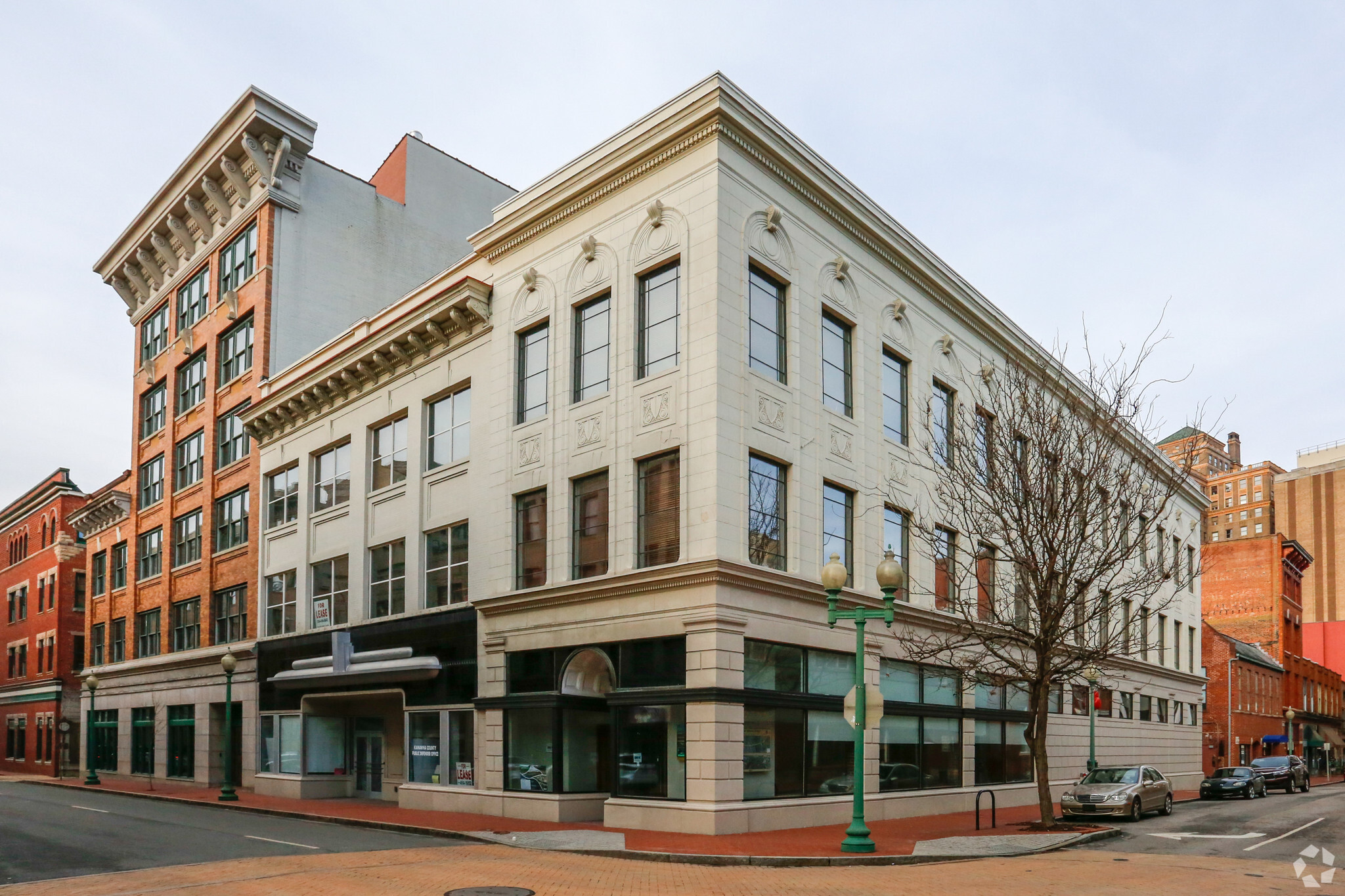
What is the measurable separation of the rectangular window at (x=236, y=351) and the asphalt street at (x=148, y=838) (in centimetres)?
1597

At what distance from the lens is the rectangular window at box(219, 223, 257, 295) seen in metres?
40.4

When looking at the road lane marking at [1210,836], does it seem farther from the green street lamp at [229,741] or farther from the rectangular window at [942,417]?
the green street lamp at [229,741]

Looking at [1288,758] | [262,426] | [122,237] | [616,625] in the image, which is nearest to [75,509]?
[122,237]

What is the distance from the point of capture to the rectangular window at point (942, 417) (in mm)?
30016

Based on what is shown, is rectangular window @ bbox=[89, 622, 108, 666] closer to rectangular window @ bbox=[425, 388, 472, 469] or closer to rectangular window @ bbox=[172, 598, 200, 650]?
rectangular window @ bbox=[172, 598, 200, 650]

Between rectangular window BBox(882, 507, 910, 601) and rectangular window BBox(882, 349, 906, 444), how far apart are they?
1.89 meters

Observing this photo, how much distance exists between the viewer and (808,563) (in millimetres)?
24094

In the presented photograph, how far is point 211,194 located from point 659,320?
26.1 meters

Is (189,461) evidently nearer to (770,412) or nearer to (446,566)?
(446,566)

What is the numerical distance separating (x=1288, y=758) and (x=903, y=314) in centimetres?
3170

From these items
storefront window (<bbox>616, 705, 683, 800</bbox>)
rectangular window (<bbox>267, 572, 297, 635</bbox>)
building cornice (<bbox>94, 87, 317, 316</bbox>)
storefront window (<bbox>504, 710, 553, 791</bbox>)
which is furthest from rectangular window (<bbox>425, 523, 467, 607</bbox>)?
building cornice (<bbox>94, 87, 317, 316</bbox>)

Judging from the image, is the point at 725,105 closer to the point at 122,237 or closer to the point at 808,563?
the point at 808,563

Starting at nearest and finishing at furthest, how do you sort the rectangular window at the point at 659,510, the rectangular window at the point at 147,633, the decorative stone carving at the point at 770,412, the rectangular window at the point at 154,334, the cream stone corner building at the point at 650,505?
the cream stone corner building at the point at 650,505, the rectangular window at the point at 659,510, the decorative stone carving at the point at 770,412, the rectangular window at the point at 147,633, the rectangular window at the point at 154,334

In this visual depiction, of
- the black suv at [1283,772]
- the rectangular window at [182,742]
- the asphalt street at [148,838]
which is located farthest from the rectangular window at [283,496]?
the black suv at [1283,772]
